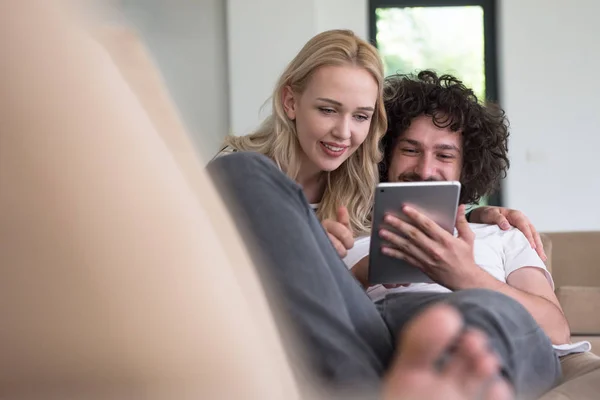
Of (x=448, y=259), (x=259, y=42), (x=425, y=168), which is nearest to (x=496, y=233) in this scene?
(x=425, y=168)

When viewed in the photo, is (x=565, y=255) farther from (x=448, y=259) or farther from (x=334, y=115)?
(x=448, y=259)

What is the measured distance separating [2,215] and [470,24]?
18.7 feet

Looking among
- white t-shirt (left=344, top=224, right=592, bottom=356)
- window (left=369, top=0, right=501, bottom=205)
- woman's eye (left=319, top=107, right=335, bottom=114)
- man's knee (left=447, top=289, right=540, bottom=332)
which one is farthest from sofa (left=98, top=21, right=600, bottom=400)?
window (left=369, top=0, right=501, bottom=205)

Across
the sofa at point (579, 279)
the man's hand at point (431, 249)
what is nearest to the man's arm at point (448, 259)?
the man's hand at point (431, 249)

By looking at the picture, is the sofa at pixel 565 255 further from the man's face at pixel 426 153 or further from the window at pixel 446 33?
the window at pixel 446 33

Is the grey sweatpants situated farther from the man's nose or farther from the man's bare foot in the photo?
the man's nose

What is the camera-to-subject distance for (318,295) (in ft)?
2.65

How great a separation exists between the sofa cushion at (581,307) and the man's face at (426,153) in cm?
120

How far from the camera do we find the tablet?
134 cm

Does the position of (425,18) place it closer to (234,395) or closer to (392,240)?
(392,240)

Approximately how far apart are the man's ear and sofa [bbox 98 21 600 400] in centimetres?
95

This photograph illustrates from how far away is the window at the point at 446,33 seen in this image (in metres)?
5.71

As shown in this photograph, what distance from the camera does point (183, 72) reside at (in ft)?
16.5

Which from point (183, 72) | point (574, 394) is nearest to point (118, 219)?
point (574, 394)
